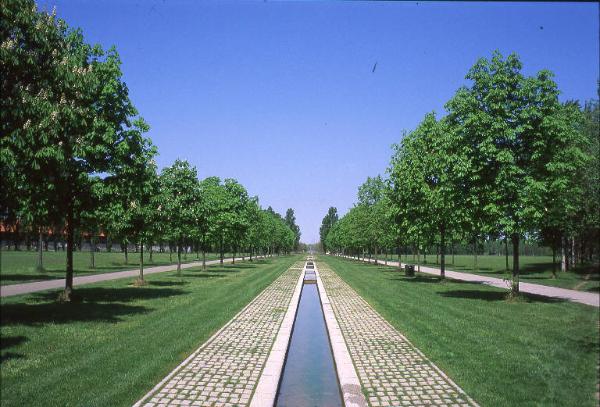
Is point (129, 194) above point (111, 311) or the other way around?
above

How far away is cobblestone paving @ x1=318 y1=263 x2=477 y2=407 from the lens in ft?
23.5

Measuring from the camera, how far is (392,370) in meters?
8.84

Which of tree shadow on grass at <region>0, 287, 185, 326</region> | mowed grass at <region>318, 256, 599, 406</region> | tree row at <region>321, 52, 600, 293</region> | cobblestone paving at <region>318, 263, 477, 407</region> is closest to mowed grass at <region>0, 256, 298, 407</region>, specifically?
tree shadow on grass at <region>0, 287, 185, 326</region>

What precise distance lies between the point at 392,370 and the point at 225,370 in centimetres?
332

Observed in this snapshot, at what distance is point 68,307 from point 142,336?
557 centimetres

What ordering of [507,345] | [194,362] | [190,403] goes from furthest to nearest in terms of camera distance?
[507,345] < [194,362] < [190,403]

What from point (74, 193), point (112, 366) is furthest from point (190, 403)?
point (74, 193)

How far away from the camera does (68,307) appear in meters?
15.3

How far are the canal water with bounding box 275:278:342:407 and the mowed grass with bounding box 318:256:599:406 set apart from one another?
2.27 m

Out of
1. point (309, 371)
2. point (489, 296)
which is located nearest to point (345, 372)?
point (309, 371)

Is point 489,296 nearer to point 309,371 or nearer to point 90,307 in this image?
point 309,371

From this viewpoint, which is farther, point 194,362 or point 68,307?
point 68,307

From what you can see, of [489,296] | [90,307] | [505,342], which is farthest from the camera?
[489,296]

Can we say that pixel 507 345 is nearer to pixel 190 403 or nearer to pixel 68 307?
pixel 190 403
